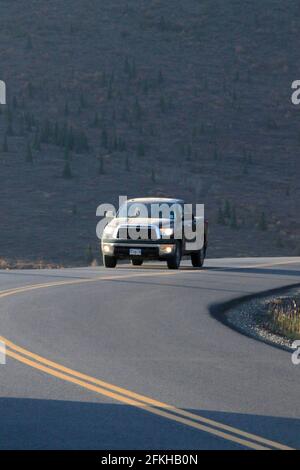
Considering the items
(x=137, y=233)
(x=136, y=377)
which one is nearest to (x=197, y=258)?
(x=137, y=233)

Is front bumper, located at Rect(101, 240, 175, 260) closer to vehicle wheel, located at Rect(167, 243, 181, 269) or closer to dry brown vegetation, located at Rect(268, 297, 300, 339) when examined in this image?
vehicle wheel, located at Rect(167, 243, 181, 269)

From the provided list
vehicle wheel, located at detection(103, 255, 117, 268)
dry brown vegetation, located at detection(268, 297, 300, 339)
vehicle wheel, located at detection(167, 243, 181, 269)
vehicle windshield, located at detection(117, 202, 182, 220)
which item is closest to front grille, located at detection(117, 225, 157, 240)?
vehicle windshield, located at detection(117, 202, 182, 220)

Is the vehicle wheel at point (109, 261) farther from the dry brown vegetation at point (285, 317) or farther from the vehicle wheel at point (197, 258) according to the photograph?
the dry brown vegetation at point (285, 317)

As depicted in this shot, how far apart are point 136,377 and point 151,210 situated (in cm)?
1911

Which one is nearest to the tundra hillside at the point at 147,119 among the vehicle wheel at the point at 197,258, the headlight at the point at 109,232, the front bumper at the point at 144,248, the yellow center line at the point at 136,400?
the vehicle wheel at the point at 197,258

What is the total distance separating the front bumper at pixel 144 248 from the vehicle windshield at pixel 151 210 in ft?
2.93

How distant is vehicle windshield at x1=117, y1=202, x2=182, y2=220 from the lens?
31.3 meters

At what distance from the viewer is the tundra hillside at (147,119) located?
6006 cm

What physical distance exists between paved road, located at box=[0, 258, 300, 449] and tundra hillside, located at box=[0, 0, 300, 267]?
2717 centimetres

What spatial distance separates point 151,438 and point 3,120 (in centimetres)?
6819

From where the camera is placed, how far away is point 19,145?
71.6 metres

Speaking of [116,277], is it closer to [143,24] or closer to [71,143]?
[71,143]

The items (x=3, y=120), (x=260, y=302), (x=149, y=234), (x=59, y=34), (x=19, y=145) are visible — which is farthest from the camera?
(x=59, y=34)

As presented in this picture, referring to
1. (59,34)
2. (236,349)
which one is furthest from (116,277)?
(59,34)
